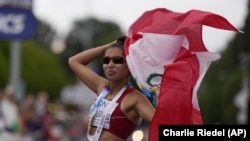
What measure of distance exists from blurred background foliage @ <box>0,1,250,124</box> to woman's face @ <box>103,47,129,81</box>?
359 inches

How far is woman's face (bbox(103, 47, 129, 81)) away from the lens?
22.7 feet

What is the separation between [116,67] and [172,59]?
474mm

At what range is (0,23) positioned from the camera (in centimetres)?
1764

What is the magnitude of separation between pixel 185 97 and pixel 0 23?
1171cm

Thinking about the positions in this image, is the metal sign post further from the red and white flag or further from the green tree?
the red and white flag

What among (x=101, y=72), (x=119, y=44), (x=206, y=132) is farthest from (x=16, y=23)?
(x=206, y=132)

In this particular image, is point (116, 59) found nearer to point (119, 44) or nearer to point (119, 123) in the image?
point (119, 44)

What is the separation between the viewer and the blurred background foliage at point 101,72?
97.8 feet

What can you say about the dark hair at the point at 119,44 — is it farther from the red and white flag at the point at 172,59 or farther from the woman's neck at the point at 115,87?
the woman's neck at the point at 115,87

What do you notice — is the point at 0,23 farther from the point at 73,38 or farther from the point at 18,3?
the point at 73,38

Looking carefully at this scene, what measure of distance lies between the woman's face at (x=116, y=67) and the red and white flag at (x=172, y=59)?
9 centimetres

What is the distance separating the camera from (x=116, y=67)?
272 inches

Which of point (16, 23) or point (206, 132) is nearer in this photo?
point (206, 132)

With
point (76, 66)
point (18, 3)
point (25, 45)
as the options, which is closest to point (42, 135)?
point (18, 3)
